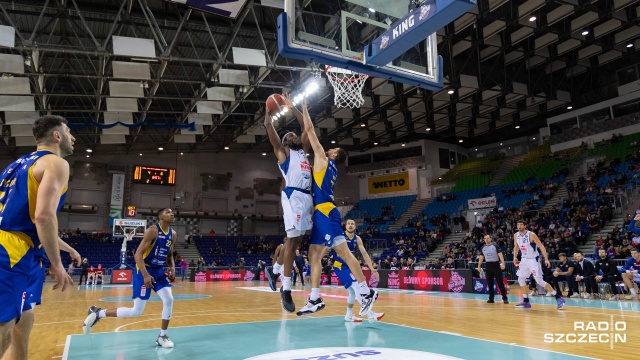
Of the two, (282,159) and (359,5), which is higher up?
(359,5)

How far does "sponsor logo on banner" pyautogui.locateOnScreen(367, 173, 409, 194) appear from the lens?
36425mm

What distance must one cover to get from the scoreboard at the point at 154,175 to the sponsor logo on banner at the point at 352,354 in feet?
108

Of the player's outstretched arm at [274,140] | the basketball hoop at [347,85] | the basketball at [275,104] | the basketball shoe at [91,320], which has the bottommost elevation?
the basketball shoe at [91,320]

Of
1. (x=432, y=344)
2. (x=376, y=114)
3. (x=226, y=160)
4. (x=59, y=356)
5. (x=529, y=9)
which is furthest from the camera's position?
(x=226, y=160)

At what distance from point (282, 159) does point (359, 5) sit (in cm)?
371

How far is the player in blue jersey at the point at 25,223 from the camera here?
8.36 feet

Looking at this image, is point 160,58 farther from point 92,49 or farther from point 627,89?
point 627,89


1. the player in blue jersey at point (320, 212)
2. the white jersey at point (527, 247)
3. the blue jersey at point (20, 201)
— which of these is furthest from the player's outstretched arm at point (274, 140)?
the white jersey at point (527, 247)

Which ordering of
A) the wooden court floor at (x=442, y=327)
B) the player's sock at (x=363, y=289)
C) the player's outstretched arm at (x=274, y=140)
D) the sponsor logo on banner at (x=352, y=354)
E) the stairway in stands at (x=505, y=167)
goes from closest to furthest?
the sponsor logo on banner at (x=352, y=354), the wooden court floor at (x=442, y=327), the player's outstretched arm at (x=274, y=140), the player's sock at (x=363, y=289), the stairway in stands at (x=505, y=167)

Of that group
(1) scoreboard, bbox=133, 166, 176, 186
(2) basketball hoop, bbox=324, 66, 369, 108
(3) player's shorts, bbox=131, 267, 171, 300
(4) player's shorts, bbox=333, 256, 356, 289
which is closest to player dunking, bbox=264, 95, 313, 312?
(3) player's shorts, bbox=131, 267, 171, 300

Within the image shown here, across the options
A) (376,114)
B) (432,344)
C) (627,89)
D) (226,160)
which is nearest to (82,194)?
(226,160)

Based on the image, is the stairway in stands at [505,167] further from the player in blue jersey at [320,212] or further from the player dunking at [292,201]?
the player dunking at [292,201]

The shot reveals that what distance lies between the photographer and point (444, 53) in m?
20.7

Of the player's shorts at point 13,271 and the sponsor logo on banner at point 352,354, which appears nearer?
the player's shorts at point 13,271
